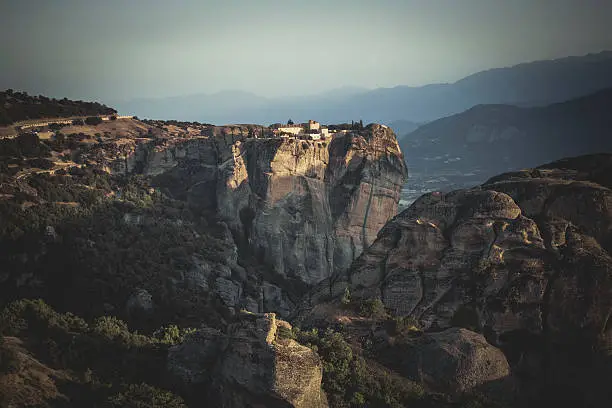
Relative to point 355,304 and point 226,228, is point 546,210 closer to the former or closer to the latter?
point 355,304

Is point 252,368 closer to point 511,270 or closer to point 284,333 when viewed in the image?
point 284,333

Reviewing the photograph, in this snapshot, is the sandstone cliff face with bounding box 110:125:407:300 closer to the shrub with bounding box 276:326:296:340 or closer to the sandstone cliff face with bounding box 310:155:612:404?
the sandstone cliff face with bounding box 310:155:612:404

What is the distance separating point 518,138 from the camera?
173000 mm

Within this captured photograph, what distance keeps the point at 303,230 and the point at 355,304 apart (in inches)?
1015

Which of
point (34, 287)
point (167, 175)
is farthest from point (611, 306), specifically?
point (167, 175)

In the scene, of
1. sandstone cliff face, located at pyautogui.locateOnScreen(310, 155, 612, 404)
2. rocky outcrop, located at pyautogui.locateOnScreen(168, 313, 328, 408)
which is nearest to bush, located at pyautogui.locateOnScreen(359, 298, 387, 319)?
sandstone cliff face, located at pyautogui.locateOnScreen(310, 155, 612, 404)

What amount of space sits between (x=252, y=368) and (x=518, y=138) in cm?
16729

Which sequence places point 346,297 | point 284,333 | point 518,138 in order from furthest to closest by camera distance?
point 518,138 → point 346,297 → point 284,333

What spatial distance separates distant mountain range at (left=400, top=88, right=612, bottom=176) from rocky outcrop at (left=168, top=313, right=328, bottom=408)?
124 meters

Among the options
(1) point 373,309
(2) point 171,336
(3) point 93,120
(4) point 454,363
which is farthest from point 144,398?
(3) point 93,120

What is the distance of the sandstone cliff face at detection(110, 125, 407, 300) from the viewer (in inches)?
2109

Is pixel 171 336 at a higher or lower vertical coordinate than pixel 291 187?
lower

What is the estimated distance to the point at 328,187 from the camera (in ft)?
186

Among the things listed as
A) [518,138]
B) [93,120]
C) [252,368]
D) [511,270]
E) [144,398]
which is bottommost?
[144,398]
